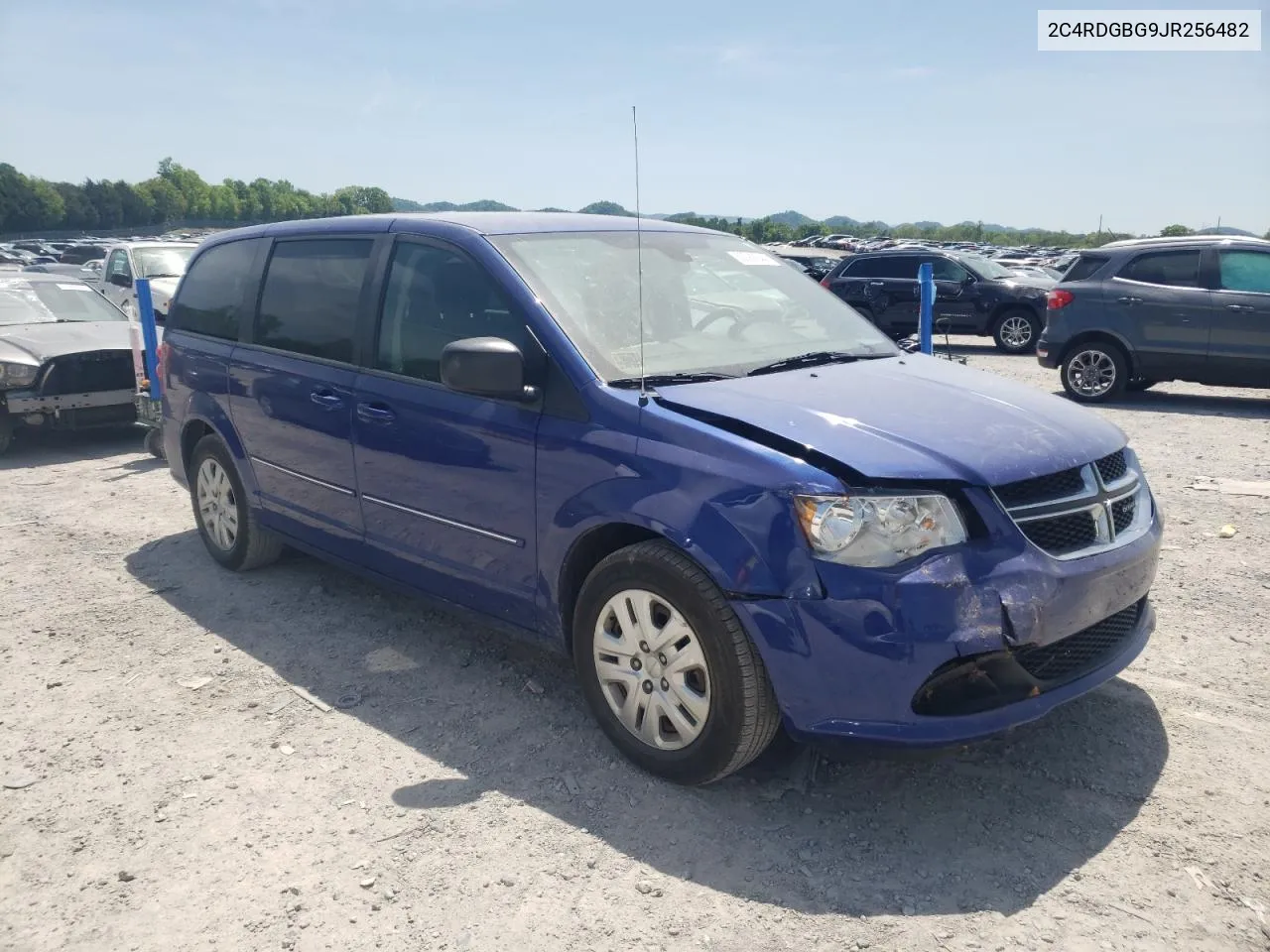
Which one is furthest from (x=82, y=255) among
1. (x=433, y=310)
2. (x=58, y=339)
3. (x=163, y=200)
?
(x=163, y=200)

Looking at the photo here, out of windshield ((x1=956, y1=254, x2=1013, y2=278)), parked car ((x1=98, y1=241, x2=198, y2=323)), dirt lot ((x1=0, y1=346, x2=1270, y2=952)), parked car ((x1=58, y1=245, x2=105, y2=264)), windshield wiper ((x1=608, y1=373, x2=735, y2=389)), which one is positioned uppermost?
parked car ((x1=58, y1=245, x2=105, y2=264))

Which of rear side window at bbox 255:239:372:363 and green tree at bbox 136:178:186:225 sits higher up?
green tree at bbox 136:178:186:225

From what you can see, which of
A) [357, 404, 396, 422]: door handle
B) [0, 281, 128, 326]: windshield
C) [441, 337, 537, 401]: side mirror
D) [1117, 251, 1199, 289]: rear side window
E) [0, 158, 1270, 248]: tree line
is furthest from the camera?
[0, 158, 1270, 248]: tree line

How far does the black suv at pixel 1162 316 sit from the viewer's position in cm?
1020

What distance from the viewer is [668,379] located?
11.7 feet

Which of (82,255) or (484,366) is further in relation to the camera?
(82,255)

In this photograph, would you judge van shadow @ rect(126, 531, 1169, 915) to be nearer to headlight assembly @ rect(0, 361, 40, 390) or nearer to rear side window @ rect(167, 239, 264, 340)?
rear side window @ rect(167, 239, 264, 340)

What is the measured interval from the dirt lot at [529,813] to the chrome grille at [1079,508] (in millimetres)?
794

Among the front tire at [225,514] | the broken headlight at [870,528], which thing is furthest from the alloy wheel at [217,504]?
the broken headlight at [870,528]

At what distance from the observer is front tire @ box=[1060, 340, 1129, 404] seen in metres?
11.0

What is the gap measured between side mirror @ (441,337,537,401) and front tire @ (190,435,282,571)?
224 cm

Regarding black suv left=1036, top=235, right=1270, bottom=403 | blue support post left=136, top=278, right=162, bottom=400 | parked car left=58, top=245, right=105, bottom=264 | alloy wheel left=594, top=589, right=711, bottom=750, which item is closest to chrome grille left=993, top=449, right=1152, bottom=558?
alloy wheel left=594, top=589, right=711, bottom=750

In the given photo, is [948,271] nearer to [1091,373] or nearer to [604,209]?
[1091,373]

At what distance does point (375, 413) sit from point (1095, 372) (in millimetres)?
9261
